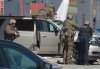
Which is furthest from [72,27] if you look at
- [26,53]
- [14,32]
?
[26,53]

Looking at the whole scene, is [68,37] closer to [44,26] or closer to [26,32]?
[44,26]

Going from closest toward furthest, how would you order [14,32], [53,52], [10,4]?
[14,32], [53,52], [10,4]

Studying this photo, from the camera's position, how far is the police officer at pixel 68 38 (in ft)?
54.4

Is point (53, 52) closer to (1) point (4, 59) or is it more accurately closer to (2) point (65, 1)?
(2) point (65, 1)

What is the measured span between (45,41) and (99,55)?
2.39m

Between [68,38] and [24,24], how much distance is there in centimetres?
228

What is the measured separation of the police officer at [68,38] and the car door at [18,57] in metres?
9.53

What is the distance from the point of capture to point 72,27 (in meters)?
16.6

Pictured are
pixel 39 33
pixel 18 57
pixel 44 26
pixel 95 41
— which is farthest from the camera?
pixel 44 26

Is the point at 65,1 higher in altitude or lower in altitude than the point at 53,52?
higher

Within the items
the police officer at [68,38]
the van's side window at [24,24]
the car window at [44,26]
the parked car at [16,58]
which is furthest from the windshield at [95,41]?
the parked car at [16,58]

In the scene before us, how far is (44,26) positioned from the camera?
18.0 metres

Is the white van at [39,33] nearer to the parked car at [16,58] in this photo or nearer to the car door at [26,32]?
the car door at [26,32]

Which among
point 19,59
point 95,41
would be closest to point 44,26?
point 95,41
